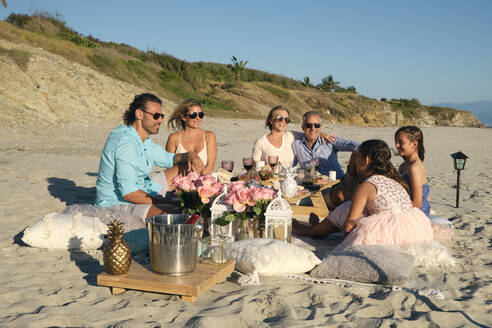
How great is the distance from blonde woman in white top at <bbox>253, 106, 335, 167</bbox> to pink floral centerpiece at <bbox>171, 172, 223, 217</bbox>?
217 centimetres

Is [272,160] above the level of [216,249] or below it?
above

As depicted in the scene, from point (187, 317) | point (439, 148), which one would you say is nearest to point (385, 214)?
point (187, 317)

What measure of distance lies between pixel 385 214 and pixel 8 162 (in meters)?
8.32

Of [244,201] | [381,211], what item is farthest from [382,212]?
[244,201]

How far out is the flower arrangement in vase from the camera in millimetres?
3775

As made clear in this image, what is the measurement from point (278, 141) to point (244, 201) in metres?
2.67

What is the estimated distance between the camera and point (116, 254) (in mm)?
3156

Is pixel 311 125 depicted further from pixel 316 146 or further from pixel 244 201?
pixel 244 201

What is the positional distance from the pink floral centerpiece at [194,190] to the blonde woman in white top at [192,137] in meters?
1.94

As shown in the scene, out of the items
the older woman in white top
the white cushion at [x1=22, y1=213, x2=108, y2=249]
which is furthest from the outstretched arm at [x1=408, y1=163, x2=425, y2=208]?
the white cushion at [x1=22, y1=213, x2=108, y2=249]

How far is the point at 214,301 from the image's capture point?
3.15 metres

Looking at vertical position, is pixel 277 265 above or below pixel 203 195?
below

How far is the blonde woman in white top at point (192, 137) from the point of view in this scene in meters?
6.11

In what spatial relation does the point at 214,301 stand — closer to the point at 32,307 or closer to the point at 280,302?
the point at 280,302
